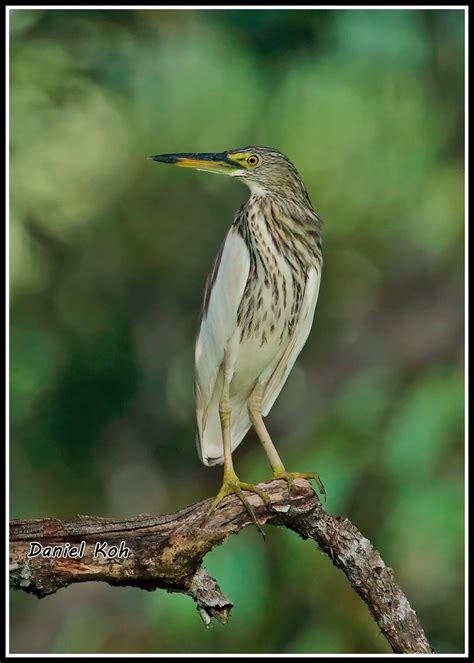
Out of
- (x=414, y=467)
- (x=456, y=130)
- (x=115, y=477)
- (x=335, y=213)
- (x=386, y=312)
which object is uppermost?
(x=456, y=130)

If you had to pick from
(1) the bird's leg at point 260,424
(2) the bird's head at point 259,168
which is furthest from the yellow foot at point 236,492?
(2) the bird's head at point 259,168

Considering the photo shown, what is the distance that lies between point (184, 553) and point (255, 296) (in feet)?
3.54

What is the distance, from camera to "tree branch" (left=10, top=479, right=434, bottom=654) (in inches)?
125

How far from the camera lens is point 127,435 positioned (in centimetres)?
675

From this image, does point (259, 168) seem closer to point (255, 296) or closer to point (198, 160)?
point (198, 160)

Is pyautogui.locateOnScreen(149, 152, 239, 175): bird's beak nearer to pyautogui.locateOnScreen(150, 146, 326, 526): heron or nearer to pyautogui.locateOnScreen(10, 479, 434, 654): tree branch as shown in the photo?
pyautogui.locateOnScreen(150, 146, 326, 526): heron

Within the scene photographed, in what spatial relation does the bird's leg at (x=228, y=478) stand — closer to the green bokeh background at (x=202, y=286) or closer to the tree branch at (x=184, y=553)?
the tree branch at (x=184, y=553)

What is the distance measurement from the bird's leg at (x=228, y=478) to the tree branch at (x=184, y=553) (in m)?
0.03

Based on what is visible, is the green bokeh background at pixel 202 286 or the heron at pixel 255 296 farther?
the green bokeh background at pixel 202 286

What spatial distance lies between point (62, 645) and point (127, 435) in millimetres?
1489

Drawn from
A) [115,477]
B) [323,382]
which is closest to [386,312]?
[323,382]

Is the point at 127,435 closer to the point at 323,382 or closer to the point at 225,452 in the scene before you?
the point at 323,382

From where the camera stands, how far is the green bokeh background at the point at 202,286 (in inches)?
239

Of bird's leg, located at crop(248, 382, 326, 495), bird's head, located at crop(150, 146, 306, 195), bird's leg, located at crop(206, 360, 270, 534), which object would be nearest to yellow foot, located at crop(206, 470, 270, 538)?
bird's leg, located at crop(206, 360, 270, 534)
